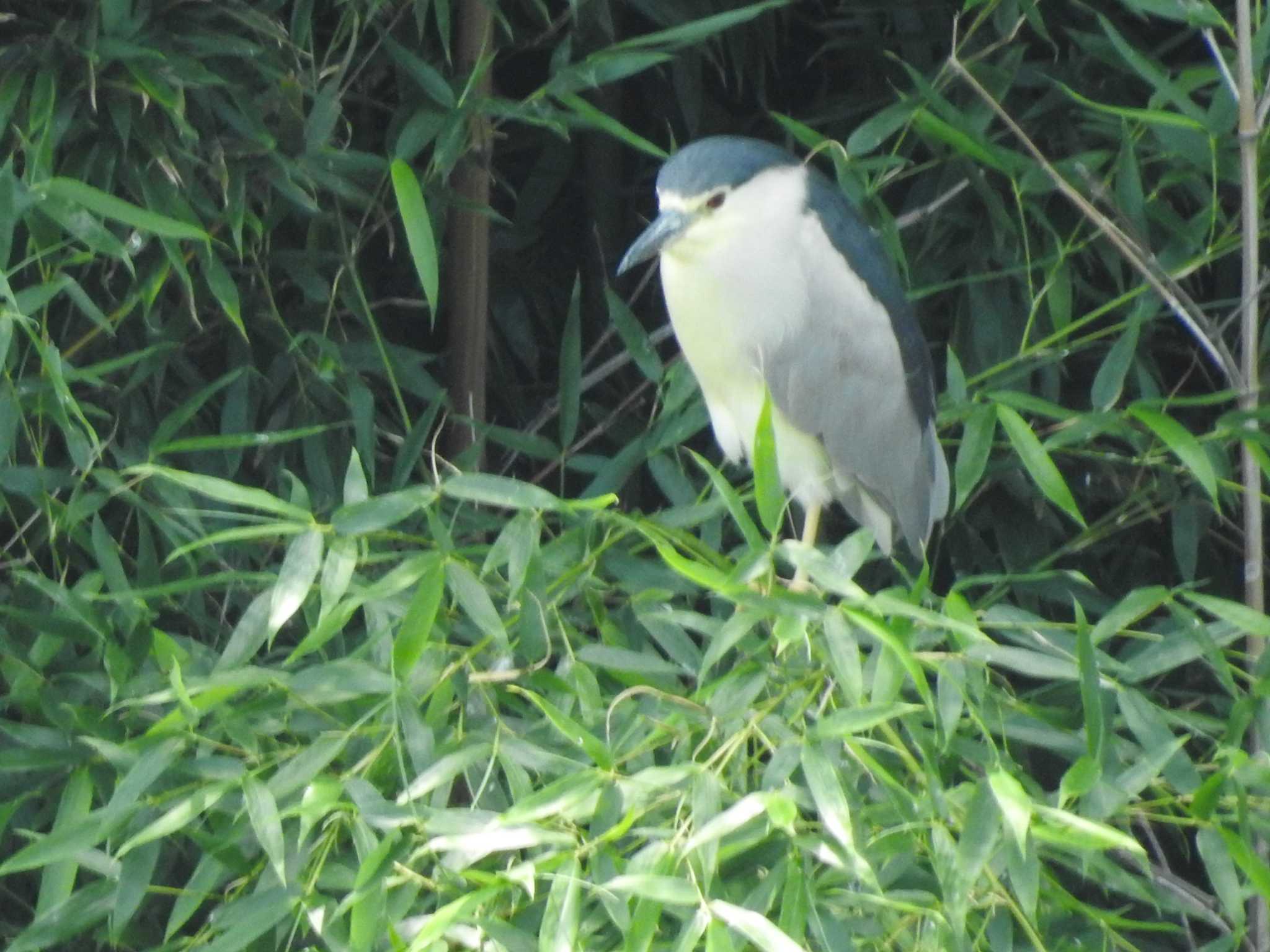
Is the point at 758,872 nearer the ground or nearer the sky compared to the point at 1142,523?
nearer the sky

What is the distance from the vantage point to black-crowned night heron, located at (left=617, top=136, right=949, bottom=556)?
1.25 meters

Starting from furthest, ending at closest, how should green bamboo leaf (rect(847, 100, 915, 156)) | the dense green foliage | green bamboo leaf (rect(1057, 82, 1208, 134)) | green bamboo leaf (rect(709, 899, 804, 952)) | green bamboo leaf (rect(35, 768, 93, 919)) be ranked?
1. green bamboo leaf (rect(847, 100, 915, 156))
2. green bamboo leaf (rect(1057, 82, 1208, 134))
3. green bamboo leaf (rect(35, 768, 93, 919))
4. the dense green foliage
5. green bamboo leaf (rect(709, 899, 804, 952))

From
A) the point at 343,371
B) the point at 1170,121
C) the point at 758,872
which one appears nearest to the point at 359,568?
the point at 343,371

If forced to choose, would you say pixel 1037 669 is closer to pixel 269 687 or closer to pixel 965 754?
pixel 965 754

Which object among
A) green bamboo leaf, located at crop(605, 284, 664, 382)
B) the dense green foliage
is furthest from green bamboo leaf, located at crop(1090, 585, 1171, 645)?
green bamboo leaf, located at crop(605, 284, 664, 382)

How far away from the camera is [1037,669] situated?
0.98m

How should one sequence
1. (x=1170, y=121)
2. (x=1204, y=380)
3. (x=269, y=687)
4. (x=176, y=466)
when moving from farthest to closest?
(x=1204, y=380)
(x=176, y=466)
(x=1170, y=121)
(x=269, y=687)

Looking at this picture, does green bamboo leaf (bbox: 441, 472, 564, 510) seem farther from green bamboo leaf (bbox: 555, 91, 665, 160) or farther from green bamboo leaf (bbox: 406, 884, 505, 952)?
green bamboo leaf (bbox: 555, 91, 665, 160)

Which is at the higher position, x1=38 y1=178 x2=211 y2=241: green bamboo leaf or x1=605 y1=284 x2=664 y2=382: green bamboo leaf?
x1=38 y1=178 x2=211 y2=241: green bamboo leaf

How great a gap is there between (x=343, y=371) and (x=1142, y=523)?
709mm

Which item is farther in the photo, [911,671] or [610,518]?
[610,518]

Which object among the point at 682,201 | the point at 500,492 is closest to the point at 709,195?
the point at 682,201

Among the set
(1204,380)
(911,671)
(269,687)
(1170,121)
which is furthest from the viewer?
(1204,380)

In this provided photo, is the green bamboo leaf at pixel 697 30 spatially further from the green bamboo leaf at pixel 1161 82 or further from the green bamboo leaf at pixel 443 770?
the green bamboo leaf at pixel 443 770
